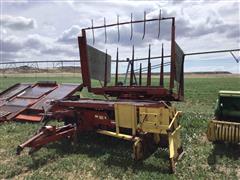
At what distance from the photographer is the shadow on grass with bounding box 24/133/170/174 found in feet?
21.3

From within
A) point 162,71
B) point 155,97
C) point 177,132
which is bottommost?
point 177,132

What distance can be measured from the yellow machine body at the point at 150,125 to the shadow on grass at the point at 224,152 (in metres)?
0.63

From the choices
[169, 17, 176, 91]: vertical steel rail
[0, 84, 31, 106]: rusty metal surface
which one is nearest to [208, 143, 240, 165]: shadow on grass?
[169, 17, 176, 91]: vertical steel rail

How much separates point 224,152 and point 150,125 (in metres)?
1.84

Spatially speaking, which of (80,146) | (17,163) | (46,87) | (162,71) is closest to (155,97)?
(162,71)

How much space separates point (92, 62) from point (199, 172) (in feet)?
13.0

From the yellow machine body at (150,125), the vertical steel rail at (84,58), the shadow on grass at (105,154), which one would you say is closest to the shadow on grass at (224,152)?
the yellow machine body at (150,125)

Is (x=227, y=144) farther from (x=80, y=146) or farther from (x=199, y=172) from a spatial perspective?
(x=80, y=146)

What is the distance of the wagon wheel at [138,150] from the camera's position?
6425 millimetres

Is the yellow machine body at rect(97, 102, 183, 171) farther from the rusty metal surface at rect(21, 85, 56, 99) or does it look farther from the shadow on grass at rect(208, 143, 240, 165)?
the rusty metal surface at rect(21, 85, 56, 99)

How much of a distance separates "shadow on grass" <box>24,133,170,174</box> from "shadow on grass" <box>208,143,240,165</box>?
35.2 inches

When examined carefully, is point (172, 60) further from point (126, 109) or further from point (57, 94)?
point (57, 94)

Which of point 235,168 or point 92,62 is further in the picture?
point 92,62

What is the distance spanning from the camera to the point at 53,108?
8539mm
